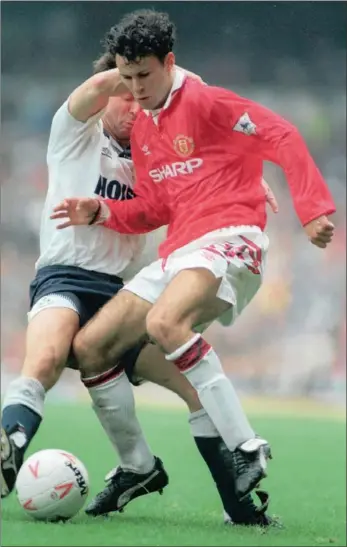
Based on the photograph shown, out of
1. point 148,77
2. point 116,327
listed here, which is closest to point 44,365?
point 116,327

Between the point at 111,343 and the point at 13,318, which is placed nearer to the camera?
the point at 111,343

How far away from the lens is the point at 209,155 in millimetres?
4012

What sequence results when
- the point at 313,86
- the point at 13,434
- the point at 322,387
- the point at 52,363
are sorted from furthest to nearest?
the point at 313,86 → the point at 322,387 → the point at 52,363 → the point at 13,434

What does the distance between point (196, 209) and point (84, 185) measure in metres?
0.62

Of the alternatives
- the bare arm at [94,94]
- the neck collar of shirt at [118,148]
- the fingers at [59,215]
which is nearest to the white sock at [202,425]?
the fingers at [59,215]

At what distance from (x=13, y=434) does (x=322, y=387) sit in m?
9.25

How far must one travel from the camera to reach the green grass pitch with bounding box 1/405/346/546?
11.9 feet

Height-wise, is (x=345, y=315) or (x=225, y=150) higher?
(x=225, y=150)

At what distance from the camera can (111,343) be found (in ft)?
13.2

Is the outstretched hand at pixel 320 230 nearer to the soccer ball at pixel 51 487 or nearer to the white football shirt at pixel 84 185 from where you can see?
the white football shirt at pixel 84 185

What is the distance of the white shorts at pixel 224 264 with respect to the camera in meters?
3.84

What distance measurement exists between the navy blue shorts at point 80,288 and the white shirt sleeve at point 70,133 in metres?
0.47

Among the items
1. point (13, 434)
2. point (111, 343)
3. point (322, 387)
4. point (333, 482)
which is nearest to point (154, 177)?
point (111, 343)

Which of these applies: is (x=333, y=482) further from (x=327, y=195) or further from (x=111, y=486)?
(x=327, y=195)
